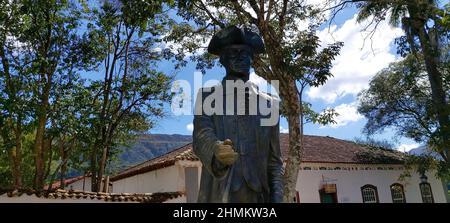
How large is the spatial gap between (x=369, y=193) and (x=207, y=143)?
19898 mm

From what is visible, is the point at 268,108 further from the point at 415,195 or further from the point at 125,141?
the point at 415,195

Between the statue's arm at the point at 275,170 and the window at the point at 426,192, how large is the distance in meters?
22.8

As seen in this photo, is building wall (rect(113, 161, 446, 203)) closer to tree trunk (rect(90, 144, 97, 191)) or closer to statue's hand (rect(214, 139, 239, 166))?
tree trunk (rect(90, 144, 97, 191))

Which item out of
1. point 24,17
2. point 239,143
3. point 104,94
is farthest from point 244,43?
point 104,94

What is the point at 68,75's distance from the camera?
12.6 m

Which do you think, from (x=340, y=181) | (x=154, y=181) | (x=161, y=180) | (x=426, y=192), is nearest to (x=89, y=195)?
(x=161, y=180)

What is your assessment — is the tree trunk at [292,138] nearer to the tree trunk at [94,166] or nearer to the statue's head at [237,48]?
the statue's head at [237,48]

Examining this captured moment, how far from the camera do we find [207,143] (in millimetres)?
3158

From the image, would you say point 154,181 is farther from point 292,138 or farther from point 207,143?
point 207,143

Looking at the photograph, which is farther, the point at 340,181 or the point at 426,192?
the point at 426,192

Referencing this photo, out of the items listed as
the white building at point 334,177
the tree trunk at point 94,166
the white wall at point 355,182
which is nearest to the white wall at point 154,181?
the white building at point 334,177

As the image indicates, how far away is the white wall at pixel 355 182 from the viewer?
18.9 m

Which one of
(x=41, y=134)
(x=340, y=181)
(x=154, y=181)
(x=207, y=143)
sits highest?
(x=41, y=134)

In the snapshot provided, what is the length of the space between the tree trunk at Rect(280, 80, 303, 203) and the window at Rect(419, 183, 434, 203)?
16.1m
